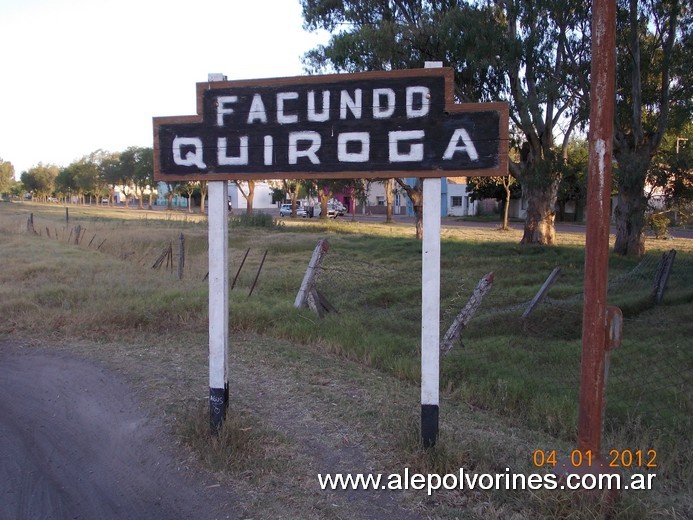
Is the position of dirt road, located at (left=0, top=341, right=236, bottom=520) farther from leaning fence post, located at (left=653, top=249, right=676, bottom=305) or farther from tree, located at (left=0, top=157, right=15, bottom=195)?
tree, located at (left=0, top=157, right=15, bottom=195)

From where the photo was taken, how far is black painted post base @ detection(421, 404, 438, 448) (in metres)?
4.27

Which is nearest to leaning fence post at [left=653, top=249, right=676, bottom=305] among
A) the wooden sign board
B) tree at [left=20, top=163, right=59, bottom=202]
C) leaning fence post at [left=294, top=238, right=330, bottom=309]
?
leaning fence post at [left=294, top=238, right=330, bottom=309]

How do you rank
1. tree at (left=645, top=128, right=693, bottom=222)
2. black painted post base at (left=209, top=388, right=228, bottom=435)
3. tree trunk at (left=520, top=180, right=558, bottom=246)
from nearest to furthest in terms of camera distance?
black painted post base at (left=209, top=388, right=228, bottom=435)
tree at (left=645, top=128, right=693, bottom=222)
tree trunk at (left=520, top=180, right=558, bottom=246)

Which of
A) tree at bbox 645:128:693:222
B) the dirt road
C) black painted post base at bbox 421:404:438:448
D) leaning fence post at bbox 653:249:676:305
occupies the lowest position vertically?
the dirt road

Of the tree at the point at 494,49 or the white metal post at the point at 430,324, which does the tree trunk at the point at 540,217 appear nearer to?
the tree at the point at 494,49

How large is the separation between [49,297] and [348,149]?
737 centimetres

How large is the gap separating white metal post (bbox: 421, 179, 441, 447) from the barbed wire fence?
1.52 m

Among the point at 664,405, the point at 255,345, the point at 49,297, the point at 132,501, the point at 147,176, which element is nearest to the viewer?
the point at 132,501

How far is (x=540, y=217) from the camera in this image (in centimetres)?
2391

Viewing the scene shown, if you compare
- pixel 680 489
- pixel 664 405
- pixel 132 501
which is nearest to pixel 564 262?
pixel 664 405

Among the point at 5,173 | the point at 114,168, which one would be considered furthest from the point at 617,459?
the point at 5,173

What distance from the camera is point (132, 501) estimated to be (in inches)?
153

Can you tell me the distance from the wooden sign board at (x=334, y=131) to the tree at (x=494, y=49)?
1360cm

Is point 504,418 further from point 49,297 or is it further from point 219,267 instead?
point 49,297
